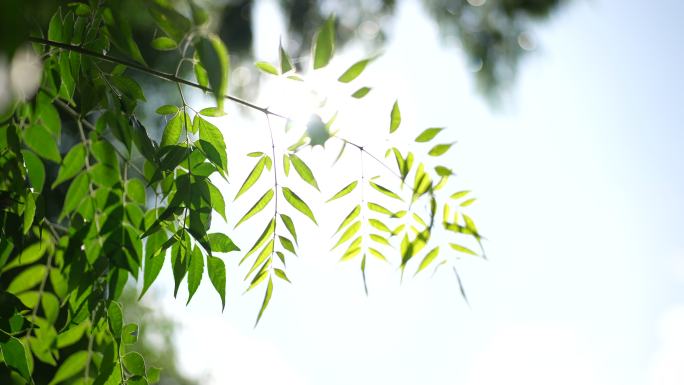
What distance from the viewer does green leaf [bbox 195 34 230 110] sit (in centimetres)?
38

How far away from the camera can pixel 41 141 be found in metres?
0.58

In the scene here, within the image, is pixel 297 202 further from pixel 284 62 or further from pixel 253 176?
pixel 284 62

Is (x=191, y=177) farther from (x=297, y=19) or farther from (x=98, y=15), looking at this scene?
(x=297, y=19)

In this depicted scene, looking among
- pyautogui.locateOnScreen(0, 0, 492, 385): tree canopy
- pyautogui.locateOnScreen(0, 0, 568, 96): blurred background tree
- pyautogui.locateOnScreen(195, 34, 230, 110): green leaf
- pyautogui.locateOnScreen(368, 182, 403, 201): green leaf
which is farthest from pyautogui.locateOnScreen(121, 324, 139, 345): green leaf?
pyautogui.locateOnScreen(0, 0, 568, 96): blurred background tree

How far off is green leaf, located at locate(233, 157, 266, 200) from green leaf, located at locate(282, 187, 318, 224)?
0.11ft

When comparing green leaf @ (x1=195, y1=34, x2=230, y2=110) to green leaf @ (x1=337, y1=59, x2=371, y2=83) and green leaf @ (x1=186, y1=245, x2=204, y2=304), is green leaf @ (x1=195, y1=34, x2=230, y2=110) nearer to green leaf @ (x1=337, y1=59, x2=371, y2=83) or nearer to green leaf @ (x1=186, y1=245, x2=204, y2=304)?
green leaf @ (x1=337, y1=59, x2=371, y2=83)

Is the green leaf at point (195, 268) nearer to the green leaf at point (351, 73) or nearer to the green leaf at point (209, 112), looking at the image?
the green leaf at point (209, 112)

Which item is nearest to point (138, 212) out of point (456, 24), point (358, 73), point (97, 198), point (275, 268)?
point (97, 198)

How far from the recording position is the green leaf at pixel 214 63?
38cm

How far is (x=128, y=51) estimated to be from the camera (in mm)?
466

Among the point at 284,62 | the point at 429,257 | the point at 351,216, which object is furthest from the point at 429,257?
the point at 284,62

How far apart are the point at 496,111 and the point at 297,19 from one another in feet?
5.21

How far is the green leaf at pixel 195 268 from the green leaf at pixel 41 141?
0.57ft

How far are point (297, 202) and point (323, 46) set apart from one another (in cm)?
21
